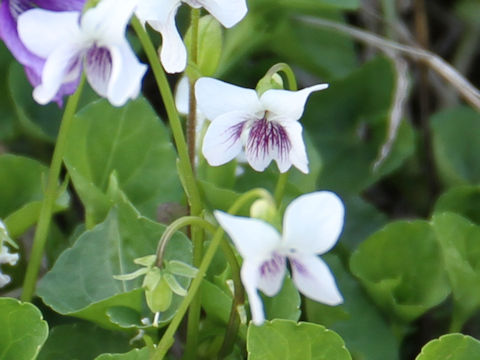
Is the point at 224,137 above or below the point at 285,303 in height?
above

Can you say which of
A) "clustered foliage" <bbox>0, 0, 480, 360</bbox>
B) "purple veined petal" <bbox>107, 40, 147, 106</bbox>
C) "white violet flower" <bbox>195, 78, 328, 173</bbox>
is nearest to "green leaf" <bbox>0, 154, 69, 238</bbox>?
"clustered foliage" <bbox>0, 0, 480, 360</bbox>

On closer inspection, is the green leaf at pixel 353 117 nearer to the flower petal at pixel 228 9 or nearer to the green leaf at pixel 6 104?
the green leaf at pixel 6 104

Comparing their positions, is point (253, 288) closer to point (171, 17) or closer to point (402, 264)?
point (171, 17)

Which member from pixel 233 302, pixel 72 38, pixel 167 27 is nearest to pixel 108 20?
pixel 72 38

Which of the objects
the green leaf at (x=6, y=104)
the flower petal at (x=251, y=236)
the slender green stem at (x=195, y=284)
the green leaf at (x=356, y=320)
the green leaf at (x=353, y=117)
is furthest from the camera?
the green leaf at (x=353, y=117)

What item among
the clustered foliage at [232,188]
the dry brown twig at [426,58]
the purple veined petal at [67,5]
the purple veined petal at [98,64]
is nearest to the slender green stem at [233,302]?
the clustered foliage at [232,188]

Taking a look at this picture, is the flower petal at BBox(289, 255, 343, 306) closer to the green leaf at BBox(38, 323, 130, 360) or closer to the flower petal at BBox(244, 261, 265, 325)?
the flower petal at BBox(244, 261, 265, 325)
